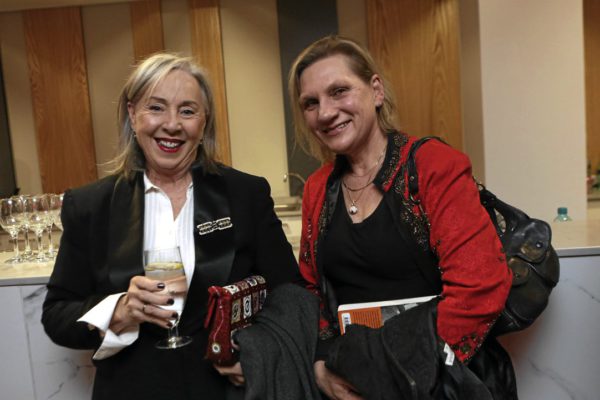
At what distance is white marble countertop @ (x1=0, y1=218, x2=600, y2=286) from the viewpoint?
147 centimetres

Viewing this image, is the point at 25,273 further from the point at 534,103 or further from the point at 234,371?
the point at 534,103

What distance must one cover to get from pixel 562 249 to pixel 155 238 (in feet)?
3.39

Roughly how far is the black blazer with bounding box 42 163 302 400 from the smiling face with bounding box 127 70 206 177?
0.37 feet

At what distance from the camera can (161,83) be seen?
129 cm

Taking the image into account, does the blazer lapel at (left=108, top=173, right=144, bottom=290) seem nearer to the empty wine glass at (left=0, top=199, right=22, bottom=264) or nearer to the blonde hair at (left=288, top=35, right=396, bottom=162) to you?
the blonde hair at (left=288, top=35, right=396, bottom=162)

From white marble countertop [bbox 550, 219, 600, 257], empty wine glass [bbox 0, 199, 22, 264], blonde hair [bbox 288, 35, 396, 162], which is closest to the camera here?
blonde hair [bbox 288, 35, 396, 162]

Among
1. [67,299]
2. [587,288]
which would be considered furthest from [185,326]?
[587,288]

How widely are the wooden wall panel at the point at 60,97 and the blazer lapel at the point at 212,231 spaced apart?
11.0ft

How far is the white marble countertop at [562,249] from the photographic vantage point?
147cm

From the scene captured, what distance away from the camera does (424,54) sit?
4051 millimetres

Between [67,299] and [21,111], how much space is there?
3695 mm

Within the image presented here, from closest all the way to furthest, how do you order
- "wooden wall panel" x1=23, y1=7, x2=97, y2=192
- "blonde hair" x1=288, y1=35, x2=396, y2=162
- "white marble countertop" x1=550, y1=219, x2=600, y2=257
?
"blonde hair" x1=288, y1=35, x2=396, y2=162, "white marble countertop" x1=550, y1=219, x2=600, y2=257, "wooden wall panel" x1=23, y1=7, x2=97, y2=192

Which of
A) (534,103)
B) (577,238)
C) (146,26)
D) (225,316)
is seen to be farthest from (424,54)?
(225,316)

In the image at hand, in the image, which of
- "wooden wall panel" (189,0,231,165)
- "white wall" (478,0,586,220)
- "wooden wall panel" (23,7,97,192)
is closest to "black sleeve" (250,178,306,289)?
"white wall" (478,0,586,220)
